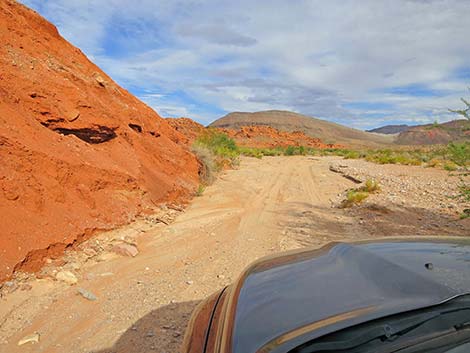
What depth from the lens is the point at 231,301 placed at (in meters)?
2.06

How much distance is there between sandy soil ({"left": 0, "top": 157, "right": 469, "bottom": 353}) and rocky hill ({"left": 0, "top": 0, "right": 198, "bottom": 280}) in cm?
53

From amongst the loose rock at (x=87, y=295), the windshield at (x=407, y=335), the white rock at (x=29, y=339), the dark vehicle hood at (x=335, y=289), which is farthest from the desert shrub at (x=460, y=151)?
the white rock at (x=29, y=339)

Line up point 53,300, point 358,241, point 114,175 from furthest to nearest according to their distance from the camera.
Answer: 1. point 114,175
2. point 53,300
3. point 358,241

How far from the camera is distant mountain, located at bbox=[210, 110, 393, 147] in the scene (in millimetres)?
126625

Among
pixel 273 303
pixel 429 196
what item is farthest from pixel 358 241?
pixel 429 196

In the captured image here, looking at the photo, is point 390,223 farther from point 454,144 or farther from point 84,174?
point 84,174

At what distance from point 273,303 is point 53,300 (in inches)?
144

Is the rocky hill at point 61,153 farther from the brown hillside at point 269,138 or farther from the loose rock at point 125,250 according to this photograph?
the brown hillside at point 269,138

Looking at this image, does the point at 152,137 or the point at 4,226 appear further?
the point at 152,137

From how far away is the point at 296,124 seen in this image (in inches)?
5157

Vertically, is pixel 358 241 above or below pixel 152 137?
below

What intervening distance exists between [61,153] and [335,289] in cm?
651

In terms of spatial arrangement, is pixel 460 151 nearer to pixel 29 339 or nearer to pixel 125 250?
pixel 125 250

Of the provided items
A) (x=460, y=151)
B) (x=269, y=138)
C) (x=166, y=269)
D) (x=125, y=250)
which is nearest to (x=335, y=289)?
(x=166, y=269)
